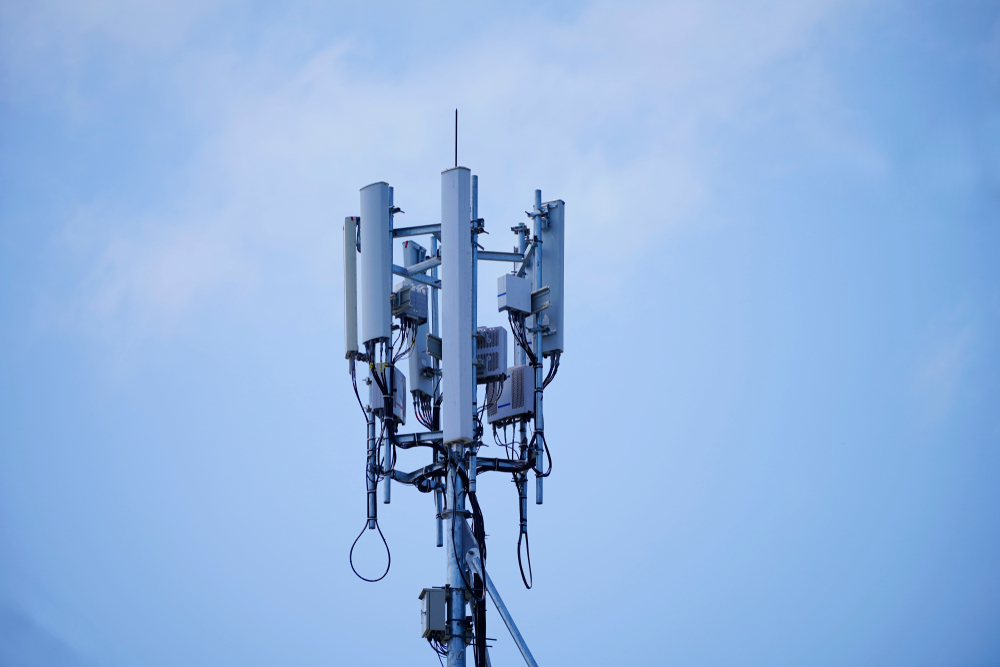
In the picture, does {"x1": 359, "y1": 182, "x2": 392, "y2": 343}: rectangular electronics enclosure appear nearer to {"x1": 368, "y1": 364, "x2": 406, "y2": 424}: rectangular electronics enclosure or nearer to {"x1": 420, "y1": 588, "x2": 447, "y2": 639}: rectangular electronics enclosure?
{"x1": 368, "y1": 364, "x2": 406, "y2": 424}: rectangular electronics enclosure

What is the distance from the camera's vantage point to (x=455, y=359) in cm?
2736

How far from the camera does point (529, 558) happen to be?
1103 inches

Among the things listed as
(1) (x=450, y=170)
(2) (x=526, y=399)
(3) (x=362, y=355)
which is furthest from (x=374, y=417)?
(1) (x=450, y=170)

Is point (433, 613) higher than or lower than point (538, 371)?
lower

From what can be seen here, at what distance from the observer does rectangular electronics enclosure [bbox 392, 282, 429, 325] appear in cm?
2928

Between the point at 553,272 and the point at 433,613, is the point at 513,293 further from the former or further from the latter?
the point at 433,613

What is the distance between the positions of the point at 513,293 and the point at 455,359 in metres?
2.64

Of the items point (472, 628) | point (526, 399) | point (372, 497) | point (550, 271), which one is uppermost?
point (550, 271)

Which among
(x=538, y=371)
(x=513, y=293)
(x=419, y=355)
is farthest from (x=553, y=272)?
(x=419, y=355)

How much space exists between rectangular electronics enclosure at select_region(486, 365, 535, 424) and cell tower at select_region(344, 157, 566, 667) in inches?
1.0

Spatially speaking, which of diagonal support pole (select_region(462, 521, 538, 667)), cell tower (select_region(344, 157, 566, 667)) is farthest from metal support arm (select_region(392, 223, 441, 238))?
diagonal support pole (select_region(462, 521, 538, 667))

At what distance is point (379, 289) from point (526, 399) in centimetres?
369

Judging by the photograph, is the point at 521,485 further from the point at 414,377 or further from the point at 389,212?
the point at 389,212

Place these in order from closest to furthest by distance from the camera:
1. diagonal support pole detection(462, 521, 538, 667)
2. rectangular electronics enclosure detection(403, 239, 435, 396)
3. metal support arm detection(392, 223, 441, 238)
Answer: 1. diagonal support pole detection(462, 521, 538, 667)
2. metal support arm detection(392, 223, 441, 238)
3. rectangular electronics enclosure detection(403, 239, 435, 396)
